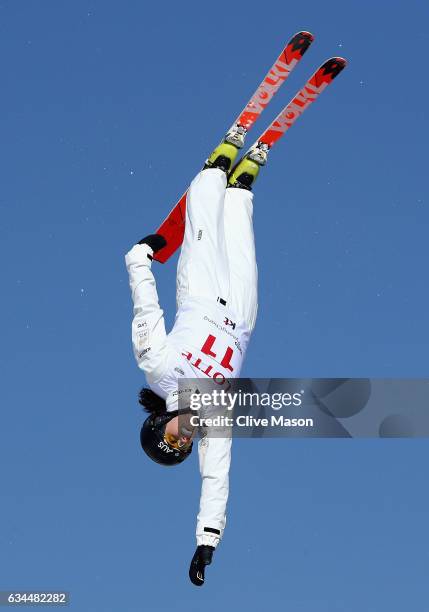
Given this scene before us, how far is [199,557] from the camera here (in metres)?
12.3

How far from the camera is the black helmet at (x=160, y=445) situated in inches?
500

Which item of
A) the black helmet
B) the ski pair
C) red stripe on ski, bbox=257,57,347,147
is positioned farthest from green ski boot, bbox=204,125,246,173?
the black helmet

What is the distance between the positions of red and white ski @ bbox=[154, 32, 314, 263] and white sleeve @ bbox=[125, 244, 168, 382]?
1062mm

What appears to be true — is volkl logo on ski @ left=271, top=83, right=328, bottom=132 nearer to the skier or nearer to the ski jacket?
the skier

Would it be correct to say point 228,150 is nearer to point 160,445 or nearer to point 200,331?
point 200,331

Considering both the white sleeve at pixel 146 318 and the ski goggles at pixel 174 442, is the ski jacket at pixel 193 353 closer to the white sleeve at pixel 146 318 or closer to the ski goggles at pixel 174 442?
the white sleeve at pixel 146 318

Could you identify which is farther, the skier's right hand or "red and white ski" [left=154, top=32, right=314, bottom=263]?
"red and white ski" [left=154, top=32, right=314, bottom=263]

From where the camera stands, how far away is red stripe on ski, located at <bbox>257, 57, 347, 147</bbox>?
1427 centimetres

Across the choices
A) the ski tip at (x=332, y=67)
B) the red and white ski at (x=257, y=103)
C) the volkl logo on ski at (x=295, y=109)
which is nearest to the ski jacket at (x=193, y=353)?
the red and white ski at (x=257, y=103)

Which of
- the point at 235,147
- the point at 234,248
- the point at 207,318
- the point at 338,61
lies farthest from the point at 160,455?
the point at 338,61

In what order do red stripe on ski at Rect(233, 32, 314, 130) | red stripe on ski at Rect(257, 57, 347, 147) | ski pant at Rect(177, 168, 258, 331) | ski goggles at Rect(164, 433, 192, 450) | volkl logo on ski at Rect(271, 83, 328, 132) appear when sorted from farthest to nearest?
volkl logo on ski at Rect(271, 83, 328, 132)
red stripe on ski at Rect(257, 57, 347, 147)
red stripe on ski at Rect(233, 32, 314, 130)
ski pant at Rect(177, 168, 258, 331)
ski goggles at Rect(164, 433, 192, 450)

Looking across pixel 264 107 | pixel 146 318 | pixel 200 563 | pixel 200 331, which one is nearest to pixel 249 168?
pixel 264 107

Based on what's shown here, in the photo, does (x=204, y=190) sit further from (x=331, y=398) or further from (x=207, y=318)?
(x=331, y=398)

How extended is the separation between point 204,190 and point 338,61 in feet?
6.49
